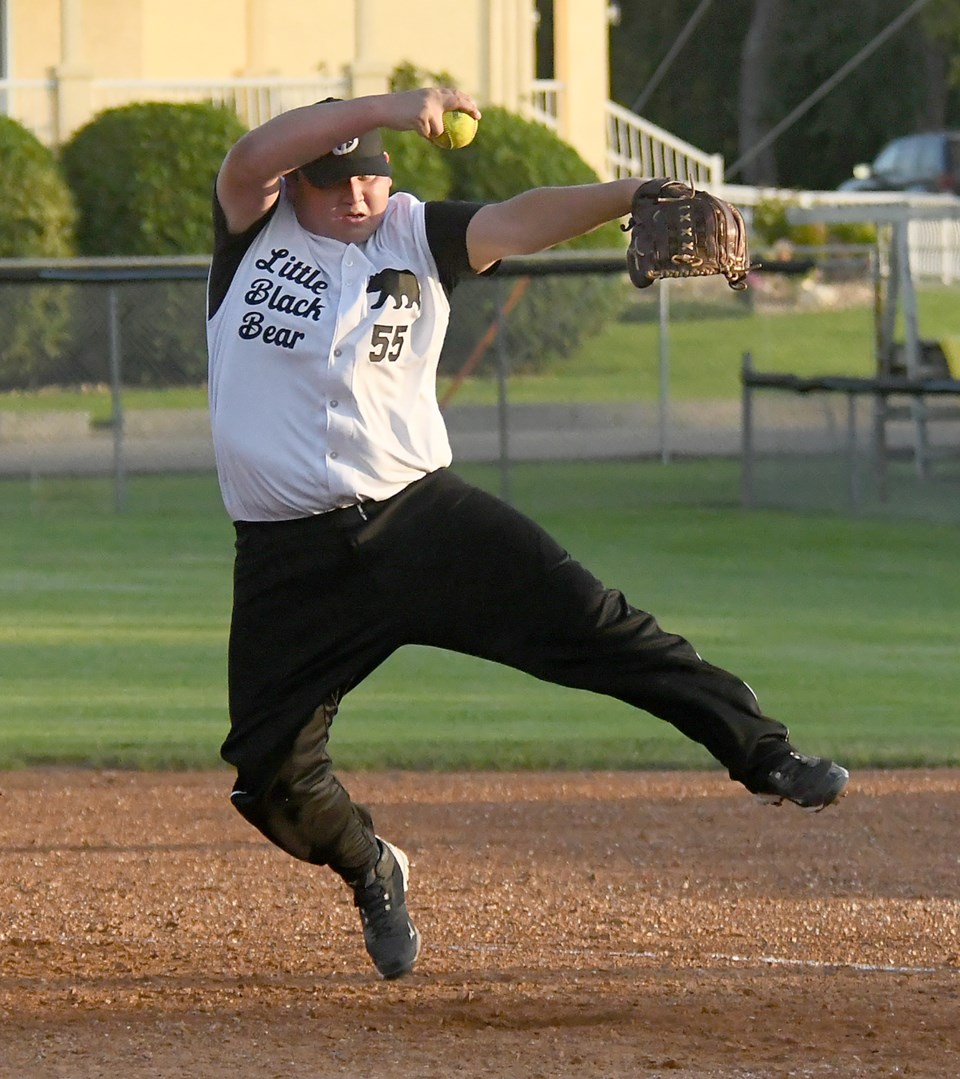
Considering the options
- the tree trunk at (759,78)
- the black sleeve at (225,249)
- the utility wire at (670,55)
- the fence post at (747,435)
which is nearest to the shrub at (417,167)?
the fence post at (747,435)

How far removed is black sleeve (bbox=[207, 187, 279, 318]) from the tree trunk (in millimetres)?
47188

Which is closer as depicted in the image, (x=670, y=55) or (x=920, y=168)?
(x=920, y=168)

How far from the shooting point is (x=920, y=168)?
40.6 m

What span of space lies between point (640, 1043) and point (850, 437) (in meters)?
11.4

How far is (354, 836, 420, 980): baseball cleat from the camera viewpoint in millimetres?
5258

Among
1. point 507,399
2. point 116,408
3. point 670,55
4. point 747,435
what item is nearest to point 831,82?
point 670,55

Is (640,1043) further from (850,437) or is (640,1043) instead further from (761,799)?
(850,437)

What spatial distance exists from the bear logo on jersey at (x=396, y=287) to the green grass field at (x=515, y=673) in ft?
12.3

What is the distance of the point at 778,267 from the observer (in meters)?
14.5

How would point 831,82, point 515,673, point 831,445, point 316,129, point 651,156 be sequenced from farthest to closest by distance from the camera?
1. point 831,82
2. point 651,156
3. point 831,445
4. point 515,673
5. point 316,129

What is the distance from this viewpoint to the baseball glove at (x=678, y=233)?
468cm

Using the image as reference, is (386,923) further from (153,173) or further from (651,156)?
(651,156)

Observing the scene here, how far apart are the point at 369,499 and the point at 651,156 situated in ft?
96.4

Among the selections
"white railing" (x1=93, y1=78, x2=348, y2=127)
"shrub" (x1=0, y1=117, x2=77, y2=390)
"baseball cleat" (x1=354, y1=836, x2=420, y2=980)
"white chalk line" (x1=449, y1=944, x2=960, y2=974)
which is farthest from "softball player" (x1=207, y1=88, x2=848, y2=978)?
"white railing" (x1=93, y1=78, x2=348, y2=127)
